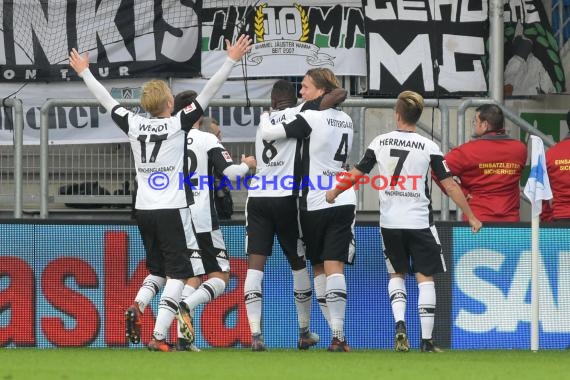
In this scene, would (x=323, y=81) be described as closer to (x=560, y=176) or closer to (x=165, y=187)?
(x=165, y=187)

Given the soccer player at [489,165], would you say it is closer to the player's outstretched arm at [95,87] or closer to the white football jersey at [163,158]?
the white football jersey at [163,158]

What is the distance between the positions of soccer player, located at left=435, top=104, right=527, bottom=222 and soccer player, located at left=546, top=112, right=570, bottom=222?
1.39 feet

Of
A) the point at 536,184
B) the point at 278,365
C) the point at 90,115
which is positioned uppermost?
the point at 90,115

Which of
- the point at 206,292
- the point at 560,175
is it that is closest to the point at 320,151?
the point at 206,292

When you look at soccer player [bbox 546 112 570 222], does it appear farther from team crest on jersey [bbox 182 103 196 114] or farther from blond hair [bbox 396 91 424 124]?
team crest on jersey [bbox 182 103 196 114]

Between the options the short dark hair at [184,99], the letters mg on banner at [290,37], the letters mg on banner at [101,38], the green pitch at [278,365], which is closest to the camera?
the green pitch at [278,365]

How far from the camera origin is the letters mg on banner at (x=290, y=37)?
653 inches

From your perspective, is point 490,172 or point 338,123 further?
point 490,172

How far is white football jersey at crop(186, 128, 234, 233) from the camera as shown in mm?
11836

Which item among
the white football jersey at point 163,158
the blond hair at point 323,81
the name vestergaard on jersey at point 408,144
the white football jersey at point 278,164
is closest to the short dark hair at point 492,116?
the name vestergaard on jersey at point 408,144

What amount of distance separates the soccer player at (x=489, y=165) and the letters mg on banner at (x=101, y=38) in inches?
183

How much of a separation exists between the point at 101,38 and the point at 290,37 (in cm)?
212

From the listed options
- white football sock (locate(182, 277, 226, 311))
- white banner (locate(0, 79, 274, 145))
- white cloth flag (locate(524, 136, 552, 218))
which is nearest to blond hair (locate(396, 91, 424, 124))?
white cloth flag (locate(524, 136, 552, 218))

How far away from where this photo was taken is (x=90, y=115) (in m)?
16.1
